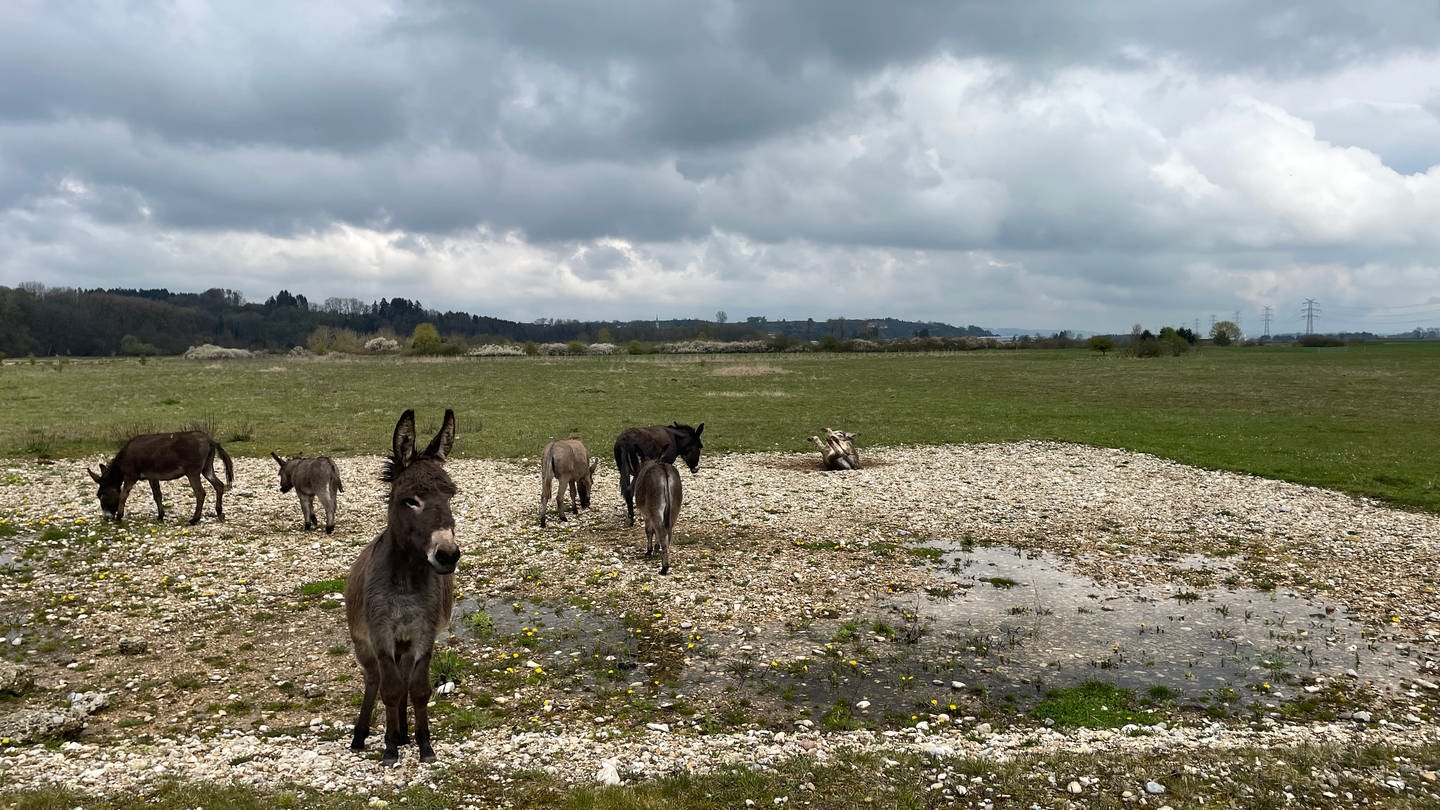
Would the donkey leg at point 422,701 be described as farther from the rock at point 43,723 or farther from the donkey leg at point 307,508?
the donkey leg at point 307,508

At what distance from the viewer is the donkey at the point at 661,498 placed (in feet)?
46.5

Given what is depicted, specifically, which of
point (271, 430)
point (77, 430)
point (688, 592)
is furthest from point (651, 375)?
point (688, 592)

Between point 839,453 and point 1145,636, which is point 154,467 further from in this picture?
point 1145,636

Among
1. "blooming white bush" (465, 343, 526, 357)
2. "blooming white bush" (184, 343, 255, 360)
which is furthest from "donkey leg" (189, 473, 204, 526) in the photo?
"blooming white bush" (465, 343, 526, 357)

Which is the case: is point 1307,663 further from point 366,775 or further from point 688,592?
point 366,775

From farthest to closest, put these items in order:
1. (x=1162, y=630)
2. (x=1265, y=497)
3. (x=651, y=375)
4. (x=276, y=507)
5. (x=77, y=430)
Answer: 1. (x=651, y=375)
2. (x=77, y=430)
3. (x=1265, y=497)
4. (x=276, y=507)
5. (x=1162, y=630)

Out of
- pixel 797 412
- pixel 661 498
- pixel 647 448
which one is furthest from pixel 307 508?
pixel 797 412

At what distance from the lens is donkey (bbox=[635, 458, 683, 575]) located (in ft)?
46.5

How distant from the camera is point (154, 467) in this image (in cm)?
1700

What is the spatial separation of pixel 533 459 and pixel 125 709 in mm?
18029

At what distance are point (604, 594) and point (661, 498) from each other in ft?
7.22

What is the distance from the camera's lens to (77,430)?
30.5 meters

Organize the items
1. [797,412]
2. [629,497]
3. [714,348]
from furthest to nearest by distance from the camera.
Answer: [714,348] < [797,412] < [629,497]

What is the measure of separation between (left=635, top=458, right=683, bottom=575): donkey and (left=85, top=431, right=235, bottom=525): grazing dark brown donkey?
10614mm
